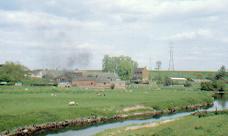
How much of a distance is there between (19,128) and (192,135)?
2057 cm

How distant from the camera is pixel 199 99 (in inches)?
3888

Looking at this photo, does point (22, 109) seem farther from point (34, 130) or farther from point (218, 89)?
point (218, 89)

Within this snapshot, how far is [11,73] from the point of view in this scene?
147000 mm

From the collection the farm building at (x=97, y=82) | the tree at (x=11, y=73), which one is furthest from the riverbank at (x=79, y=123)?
the tree at (x=11, y=73)

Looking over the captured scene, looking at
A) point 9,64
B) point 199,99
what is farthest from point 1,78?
point 199,99

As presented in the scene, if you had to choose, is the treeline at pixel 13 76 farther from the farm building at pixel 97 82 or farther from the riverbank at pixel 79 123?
the riverbank at pixel 79 123

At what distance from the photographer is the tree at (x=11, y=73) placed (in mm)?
140712

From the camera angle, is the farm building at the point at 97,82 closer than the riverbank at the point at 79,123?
No

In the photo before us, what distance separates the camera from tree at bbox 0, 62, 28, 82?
141 metres

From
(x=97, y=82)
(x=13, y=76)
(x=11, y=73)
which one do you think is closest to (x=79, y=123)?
(x=97, y=82)

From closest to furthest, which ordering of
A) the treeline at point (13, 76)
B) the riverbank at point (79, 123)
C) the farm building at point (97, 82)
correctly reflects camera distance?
the riverbank at point (79, 123) < the treeline at point (13, 76) < the farm building at point (97, 82)

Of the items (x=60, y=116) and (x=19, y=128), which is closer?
(x=19, y=128)

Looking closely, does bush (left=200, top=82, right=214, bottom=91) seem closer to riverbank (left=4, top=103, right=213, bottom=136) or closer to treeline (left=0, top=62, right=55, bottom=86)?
treeline (left=0, top=62, right=55, bottom=86)

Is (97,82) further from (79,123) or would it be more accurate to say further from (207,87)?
(79,123)
